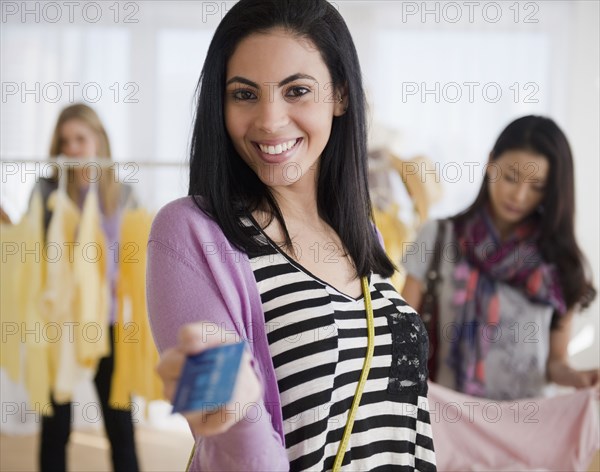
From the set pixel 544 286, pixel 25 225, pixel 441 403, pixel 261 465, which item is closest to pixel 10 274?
pixel 25 225

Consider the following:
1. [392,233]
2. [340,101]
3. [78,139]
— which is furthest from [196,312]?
[78,139]

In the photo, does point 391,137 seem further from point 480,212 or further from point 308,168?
point 308,168

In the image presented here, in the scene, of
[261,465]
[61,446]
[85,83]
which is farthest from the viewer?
[85,83]

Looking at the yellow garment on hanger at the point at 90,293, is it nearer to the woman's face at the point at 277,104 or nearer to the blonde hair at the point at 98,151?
the blonde hair at the point at 98,151

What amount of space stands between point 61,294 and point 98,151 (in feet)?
1.66

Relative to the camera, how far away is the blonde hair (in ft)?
8.18

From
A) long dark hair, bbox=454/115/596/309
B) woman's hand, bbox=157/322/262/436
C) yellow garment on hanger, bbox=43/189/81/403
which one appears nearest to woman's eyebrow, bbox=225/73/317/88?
woman's hand, bbox=157/322/262/436

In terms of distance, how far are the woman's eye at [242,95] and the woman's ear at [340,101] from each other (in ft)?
0.45

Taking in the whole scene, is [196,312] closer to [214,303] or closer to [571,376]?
[214,303]

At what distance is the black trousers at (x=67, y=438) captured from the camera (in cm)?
232

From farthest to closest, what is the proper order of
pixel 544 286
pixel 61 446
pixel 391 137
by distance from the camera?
pixel 391 137 < pixel 61 446 < pixel 544 286

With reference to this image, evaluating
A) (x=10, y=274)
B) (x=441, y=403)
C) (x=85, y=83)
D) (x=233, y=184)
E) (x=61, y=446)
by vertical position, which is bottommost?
(x=61, y=446)

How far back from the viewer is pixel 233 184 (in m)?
0.96

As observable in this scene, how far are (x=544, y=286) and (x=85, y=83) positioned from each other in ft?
8.83
